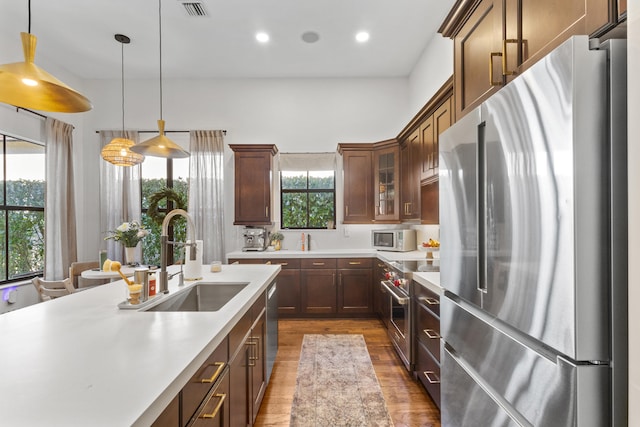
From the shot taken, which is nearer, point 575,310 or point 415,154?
point 575,310

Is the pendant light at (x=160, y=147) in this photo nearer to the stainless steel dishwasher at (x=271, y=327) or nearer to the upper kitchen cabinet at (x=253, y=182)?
the stainless steel dishwasher at (x=271, y=327)

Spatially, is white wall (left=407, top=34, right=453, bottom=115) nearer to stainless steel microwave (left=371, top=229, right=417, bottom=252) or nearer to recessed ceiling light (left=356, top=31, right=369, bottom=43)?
recessed ceiling light (left=356, top=31, right=369, bottom=43)

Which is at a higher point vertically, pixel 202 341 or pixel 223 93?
pixel 223 93

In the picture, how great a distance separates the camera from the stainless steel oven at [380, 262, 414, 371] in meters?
2.65

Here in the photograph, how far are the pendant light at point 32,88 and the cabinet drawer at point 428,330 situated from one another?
7.71 feet

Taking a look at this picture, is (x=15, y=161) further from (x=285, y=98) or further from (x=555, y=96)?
(x=555, y=96)

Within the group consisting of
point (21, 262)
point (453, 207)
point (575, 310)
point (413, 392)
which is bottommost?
point (413, 392)

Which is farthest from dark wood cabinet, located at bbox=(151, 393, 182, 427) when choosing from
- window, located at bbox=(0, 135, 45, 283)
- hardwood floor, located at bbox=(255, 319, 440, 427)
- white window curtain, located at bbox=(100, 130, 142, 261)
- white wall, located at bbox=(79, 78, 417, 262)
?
white window curtain, located at bbox=(100, 130, 142, 261)

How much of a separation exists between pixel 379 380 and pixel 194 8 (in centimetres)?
393

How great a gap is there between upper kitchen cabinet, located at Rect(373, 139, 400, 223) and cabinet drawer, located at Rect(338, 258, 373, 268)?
60cm

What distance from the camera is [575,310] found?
0.79 meters

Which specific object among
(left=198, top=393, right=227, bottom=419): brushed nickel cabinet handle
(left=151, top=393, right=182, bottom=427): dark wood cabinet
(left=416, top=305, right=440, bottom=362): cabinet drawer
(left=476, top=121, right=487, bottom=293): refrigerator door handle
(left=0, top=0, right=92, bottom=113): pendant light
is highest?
(left=0, top=0, right=92, bottom=113): pendant light

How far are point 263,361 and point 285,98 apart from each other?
3891mm

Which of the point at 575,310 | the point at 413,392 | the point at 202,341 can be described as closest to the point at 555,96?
the point at 575,310
